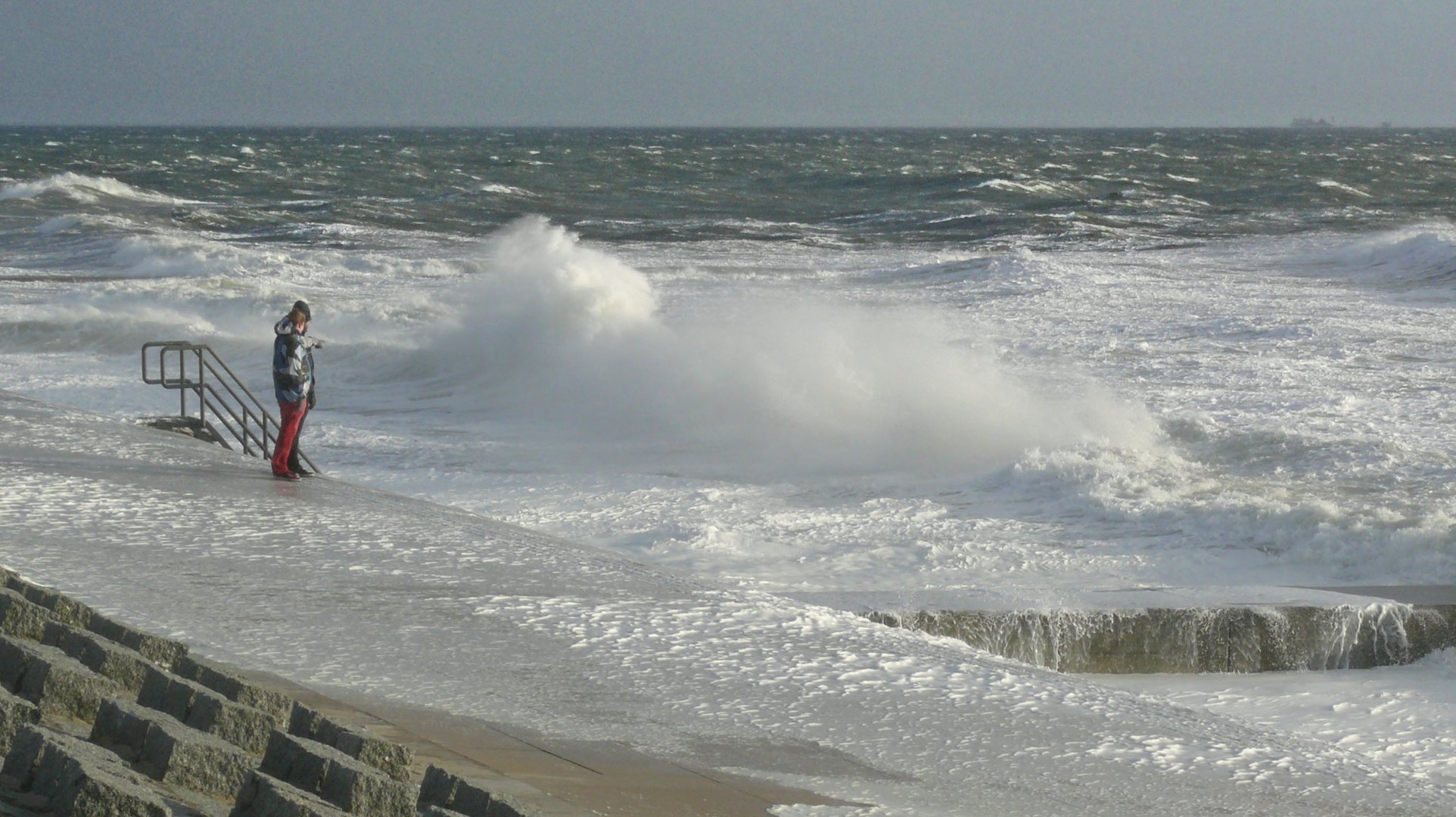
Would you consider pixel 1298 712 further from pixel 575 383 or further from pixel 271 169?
pixel 271 169

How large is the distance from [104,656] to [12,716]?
74 centimetres

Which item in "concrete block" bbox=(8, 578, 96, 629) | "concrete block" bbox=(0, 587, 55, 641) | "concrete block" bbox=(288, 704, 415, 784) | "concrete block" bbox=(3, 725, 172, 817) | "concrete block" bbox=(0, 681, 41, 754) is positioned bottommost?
"concrete block" bbox=(8, 578, 96, 629)

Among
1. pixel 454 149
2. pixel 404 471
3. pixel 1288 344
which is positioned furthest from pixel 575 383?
pixel 454 149

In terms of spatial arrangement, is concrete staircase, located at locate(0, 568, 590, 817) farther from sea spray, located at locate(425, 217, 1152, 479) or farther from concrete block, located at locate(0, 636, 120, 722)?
sea spray, located at locate(425, 217, 1152, 479)

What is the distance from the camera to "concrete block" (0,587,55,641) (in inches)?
194

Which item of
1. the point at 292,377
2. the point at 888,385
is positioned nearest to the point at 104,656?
the point at 292,377

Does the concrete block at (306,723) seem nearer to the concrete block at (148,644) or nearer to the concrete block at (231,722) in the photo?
the concrete block at (231,722)

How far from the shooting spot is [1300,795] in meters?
5.12

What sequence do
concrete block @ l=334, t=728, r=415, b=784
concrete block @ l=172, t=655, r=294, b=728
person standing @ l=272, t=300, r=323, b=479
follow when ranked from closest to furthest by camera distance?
1. concrete block @ l=334, t=728, r=415, b=784
2. concrete block @ l=172, t=655, r=294, b=728
3. person standing @ l=272, t=300, r=323, b=479

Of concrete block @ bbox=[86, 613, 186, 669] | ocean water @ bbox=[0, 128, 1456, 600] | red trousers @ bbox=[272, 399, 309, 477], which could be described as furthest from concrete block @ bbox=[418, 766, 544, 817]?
red trousers @ bbox=[272, 399, 309, 477]

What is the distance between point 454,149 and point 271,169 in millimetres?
29499

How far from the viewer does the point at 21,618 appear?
496 cm

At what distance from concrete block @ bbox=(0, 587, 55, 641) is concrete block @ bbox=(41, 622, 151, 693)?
8 centimetres

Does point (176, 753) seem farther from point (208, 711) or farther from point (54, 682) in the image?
point (54, 682)
